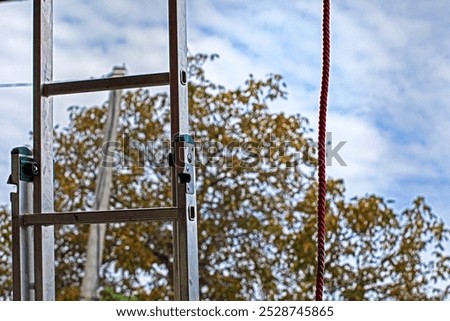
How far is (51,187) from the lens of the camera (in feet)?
6.39

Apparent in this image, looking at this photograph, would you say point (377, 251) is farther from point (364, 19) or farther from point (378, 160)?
point (364, 19)

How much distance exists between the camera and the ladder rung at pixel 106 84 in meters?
1.88

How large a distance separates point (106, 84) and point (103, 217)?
13.6 inches

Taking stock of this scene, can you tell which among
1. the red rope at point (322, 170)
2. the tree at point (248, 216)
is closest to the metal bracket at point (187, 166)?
the red rope at point (322, 170)

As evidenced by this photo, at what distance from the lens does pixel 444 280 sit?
379cm

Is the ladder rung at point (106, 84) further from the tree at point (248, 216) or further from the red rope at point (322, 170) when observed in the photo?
the tree at point (248, 216)

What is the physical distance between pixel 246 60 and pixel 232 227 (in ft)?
3.00

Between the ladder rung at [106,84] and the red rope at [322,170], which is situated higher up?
the ladder rung at [106,84]

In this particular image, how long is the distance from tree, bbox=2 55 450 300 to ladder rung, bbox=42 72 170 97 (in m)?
2.15

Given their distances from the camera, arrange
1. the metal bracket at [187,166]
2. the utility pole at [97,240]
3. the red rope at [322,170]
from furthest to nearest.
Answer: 1. the utility pole at [97,240]
2. the metal bracket at [187,166]
3. the red rope at [322,170]

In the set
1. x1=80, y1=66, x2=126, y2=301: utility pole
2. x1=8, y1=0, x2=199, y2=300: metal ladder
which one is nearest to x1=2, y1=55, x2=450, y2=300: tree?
x1=80, y1=66, x2=126, y2=301: utility pole

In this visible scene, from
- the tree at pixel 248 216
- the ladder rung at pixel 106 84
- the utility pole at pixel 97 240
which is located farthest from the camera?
the utility pole at pixel 97 240

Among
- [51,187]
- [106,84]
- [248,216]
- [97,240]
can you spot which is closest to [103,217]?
[51,187]

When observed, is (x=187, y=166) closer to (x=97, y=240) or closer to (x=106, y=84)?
(x=106, y=84)
